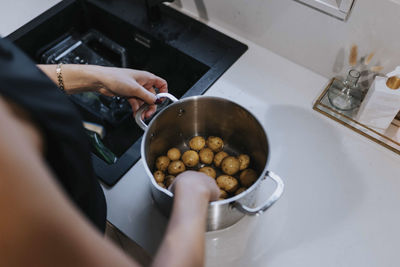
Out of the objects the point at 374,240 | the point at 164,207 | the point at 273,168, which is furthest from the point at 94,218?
the point at 374,240

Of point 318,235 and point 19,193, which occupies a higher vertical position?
point 19,193

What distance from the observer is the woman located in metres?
0.33

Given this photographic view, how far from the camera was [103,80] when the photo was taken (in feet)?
2.38

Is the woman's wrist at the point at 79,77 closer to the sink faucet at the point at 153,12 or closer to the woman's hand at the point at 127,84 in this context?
the woman's hand at the point at 127,84

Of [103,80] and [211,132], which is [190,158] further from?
[103,80]

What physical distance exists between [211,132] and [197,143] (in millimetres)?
66

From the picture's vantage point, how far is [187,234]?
1.56 feet

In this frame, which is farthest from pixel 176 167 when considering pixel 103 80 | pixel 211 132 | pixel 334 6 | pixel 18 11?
pixel 18 11

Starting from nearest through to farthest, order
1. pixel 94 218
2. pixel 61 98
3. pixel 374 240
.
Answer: pixel 61 98, pixel 94 218, pixel 374 240

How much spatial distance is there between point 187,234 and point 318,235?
1.26ft

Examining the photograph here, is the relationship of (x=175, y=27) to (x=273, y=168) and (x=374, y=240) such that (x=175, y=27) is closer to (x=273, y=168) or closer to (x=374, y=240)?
(x=273, y=168)

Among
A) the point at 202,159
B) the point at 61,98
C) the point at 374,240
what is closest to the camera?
the point at 61,98

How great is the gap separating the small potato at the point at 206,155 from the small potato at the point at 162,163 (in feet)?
0.27

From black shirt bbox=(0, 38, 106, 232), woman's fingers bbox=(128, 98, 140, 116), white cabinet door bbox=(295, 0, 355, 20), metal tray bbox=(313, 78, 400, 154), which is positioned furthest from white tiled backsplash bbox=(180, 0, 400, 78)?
black shirt bbox=(0, 38, 106, 232)
